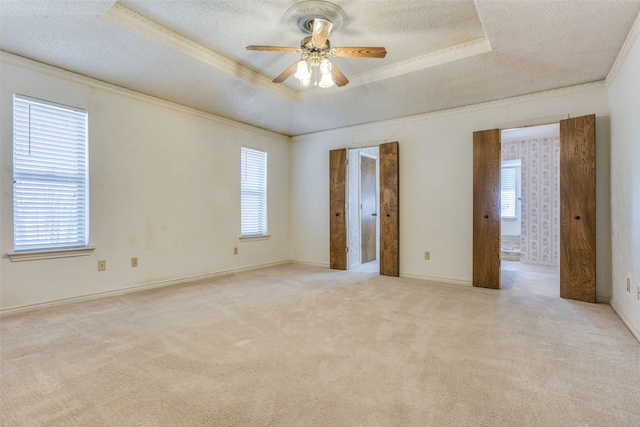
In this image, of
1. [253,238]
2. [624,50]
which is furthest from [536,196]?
[253,238]

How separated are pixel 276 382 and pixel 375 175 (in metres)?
5.20

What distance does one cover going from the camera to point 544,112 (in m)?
3.73

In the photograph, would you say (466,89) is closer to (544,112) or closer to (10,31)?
(544,112)

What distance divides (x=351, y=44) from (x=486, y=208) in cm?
255

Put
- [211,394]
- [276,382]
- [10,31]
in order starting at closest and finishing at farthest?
[211,394] < [276,382] < [10,31]

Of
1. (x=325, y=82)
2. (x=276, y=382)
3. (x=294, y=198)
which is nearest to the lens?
(x=276, y=382)

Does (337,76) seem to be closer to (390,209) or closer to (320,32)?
(320,32)

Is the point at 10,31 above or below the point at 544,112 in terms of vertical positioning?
above

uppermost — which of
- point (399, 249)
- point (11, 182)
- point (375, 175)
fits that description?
point (375, 175)

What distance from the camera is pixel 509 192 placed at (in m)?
6.95

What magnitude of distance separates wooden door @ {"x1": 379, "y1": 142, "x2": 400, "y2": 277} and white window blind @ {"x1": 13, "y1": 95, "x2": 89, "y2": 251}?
3749 mm

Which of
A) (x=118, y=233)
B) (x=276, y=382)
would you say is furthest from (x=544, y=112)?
(x=118, y=233)

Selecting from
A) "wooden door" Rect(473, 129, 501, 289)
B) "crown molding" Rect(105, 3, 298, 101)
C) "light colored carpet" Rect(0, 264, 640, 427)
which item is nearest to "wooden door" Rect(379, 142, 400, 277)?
"wooden door" Rect(473, 129, 501, 289)

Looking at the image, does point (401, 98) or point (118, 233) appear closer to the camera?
point (118, 233)
